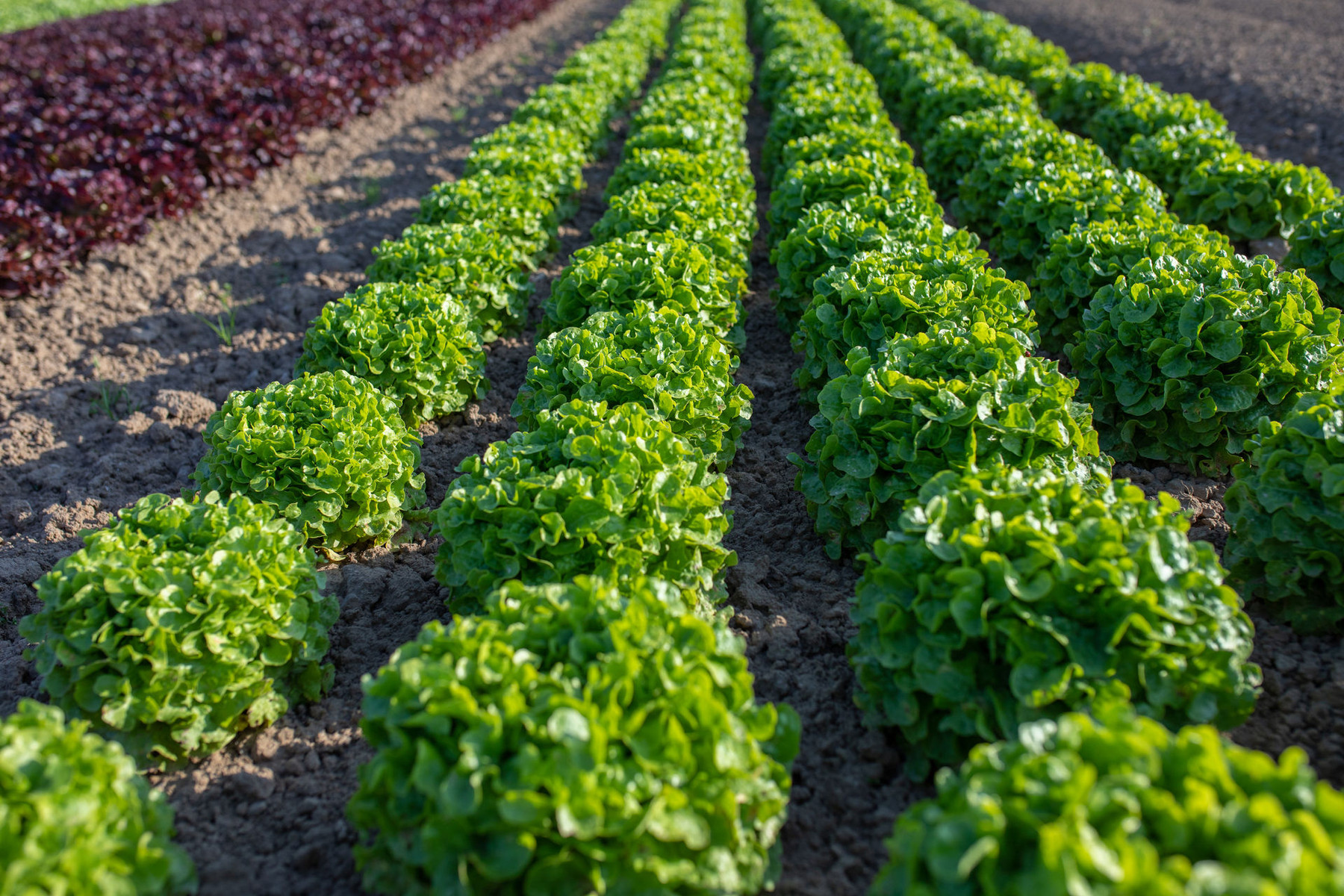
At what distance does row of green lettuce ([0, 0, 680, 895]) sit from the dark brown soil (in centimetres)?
1157

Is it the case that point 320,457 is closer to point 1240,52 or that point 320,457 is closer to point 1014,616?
point 1014,616

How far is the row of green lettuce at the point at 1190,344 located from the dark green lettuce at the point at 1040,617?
1.02 m

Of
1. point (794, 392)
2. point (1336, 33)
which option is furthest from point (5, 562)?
point (1336, 33)

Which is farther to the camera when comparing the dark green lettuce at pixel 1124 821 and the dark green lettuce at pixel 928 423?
the dark green lettuce at pixel 928 423

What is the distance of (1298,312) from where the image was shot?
5.44m

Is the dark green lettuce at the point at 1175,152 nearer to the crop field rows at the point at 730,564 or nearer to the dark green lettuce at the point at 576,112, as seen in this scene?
the crop field rows at the point at 730,564

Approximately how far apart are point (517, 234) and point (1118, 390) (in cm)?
557

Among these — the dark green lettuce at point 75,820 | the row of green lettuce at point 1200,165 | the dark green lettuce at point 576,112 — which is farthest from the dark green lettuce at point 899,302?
the dark green lettuce at point 576,112

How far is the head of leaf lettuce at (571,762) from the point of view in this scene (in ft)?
9.45

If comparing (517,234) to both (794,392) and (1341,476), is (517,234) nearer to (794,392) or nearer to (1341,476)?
(794,392)

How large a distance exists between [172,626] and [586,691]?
2024mm

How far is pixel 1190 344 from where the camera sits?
17.8 ft

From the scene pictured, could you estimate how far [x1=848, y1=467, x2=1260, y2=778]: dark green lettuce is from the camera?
11.2 feet

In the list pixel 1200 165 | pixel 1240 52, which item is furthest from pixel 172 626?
pixel 1240 52
